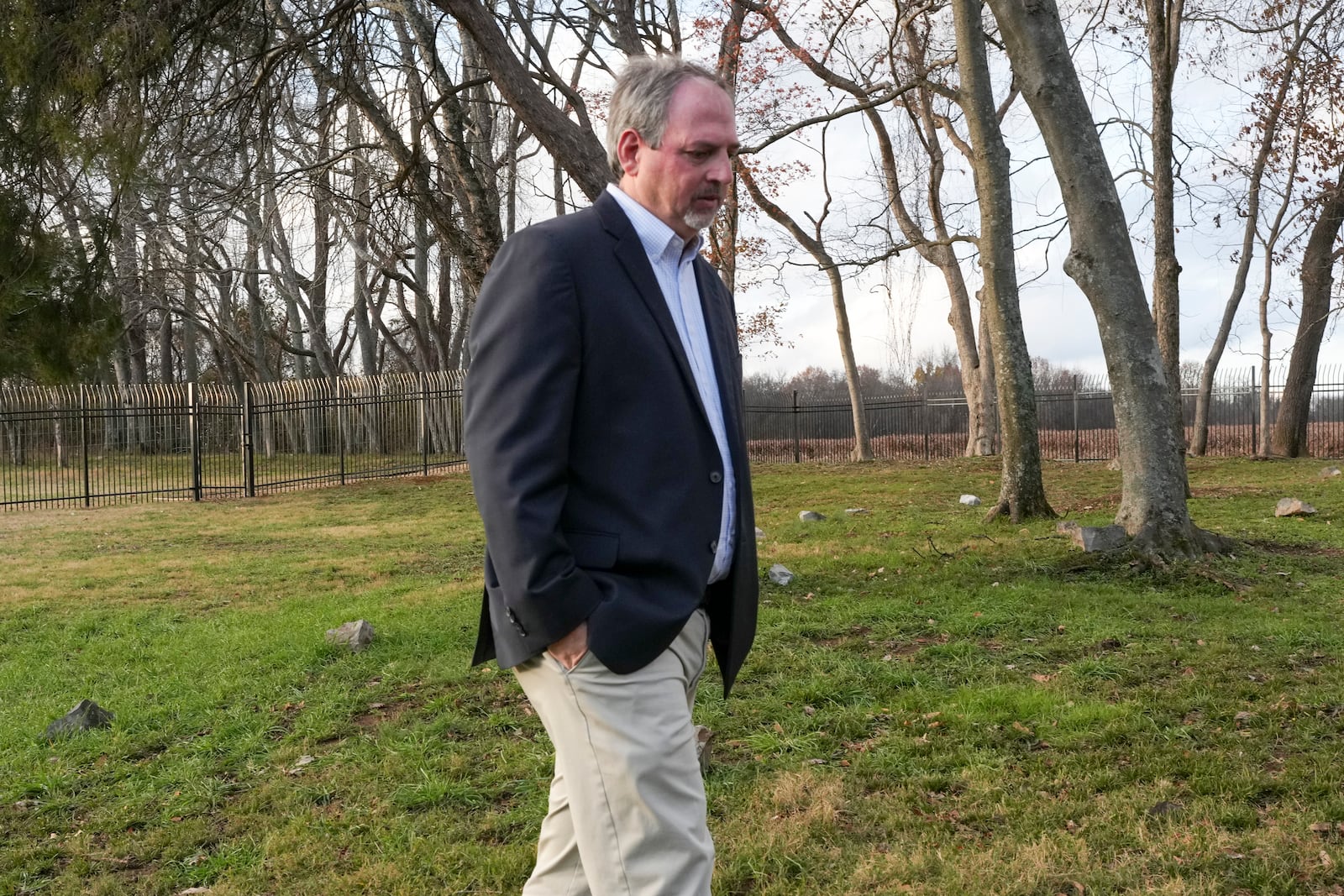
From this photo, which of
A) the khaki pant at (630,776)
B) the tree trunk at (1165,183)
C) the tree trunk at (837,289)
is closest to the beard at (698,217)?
the khaki pant at (630,776)

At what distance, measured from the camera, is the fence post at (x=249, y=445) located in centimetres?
1970

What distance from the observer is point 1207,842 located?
3410 mm

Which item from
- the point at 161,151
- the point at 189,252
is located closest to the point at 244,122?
the point at 161,151

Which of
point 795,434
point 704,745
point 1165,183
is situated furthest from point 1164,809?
point 795,434

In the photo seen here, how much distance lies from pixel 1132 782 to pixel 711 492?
2.71 meters

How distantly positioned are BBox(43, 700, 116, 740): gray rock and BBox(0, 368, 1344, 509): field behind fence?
14.9 metres

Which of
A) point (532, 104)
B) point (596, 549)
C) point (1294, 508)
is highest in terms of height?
point (532, 104)

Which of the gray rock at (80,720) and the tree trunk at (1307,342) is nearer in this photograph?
the gray rock at (80,720)

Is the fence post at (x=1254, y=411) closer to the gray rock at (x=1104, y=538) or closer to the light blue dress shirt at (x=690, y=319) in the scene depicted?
the gray rock at (x=1104, y=538)

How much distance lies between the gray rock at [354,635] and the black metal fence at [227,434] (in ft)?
45.1

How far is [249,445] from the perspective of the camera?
19.7 meters

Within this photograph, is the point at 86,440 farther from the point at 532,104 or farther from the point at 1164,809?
the point at 1164,809

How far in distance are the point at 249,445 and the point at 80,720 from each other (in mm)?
15086

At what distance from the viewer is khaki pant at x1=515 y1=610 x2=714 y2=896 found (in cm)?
193
